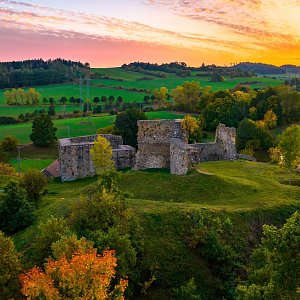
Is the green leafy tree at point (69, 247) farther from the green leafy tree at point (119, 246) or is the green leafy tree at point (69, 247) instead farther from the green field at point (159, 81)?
the green field at point (159, 81)

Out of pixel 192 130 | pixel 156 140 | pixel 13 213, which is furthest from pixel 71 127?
pixel 13 213

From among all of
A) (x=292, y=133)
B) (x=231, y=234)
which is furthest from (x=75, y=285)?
(x=292, y=133)

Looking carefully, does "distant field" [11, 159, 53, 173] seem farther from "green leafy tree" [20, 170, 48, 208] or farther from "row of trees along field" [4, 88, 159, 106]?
"row of trees along field" [4, 88, 159, 106]

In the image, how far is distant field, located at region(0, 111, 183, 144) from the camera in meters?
88.8

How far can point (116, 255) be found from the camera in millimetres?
19062

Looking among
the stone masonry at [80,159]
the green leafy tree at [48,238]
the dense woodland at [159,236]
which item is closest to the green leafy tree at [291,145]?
the dense woodland at [159,236]

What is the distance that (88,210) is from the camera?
2186 centimetres

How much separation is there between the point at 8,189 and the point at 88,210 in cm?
1071

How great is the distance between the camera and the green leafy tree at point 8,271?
17.0 meters

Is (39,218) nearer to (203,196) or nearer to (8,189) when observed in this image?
(8,189)

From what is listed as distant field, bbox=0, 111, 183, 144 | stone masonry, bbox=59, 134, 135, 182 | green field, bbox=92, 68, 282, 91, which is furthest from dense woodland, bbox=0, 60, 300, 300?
green field, bbox=92, 68, 282, 91

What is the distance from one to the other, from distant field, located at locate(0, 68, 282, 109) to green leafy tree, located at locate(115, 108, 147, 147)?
5721 centimetres

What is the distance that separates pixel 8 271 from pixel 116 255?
4.73m

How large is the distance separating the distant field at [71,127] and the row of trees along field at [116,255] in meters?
59.9
